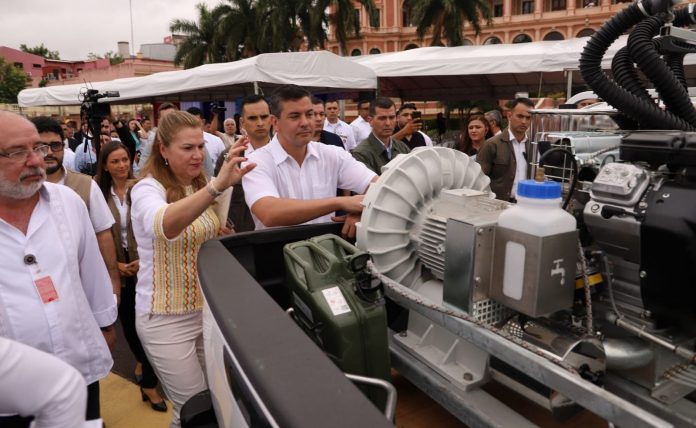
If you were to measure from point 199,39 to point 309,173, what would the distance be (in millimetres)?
33754

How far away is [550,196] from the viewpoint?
4.43 ft

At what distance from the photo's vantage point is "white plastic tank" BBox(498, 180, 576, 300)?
52.6 inches

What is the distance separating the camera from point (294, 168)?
2748mm

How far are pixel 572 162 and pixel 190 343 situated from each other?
1792mm

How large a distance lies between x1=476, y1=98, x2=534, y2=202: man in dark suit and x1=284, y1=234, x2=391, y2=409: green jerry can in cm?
362

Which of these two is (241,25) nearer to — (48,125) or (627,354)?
(48,125)

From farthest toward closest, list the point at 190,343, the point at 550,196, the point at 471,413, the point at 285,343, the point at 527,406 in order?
the point at 190,343 → the point at 527,406 → the point at 471,413 → the point at 550,196 → the point at 285,343

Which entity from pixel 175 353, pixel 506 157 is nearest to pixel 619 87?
→ pixel 175 353

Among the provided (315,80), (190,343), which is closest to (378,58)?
(315,80)

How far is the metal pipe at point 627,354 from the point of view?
1.42 meters

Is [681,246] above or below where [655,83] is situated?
below

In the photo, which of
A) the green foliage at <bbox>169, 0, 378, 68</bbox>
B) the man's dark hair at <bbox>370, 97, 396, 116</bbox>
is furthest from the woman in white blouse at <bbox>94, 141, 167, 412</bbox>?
the green foliage at <bbox>169, 0, 378, 68</bbox>

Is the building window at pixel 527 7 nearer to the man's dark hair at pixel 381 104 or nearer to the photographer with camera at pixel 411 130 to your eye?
the photographer with camera at pixel 411 130

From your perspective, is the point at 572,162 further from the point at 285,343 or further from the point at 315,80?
the point at 315,80
